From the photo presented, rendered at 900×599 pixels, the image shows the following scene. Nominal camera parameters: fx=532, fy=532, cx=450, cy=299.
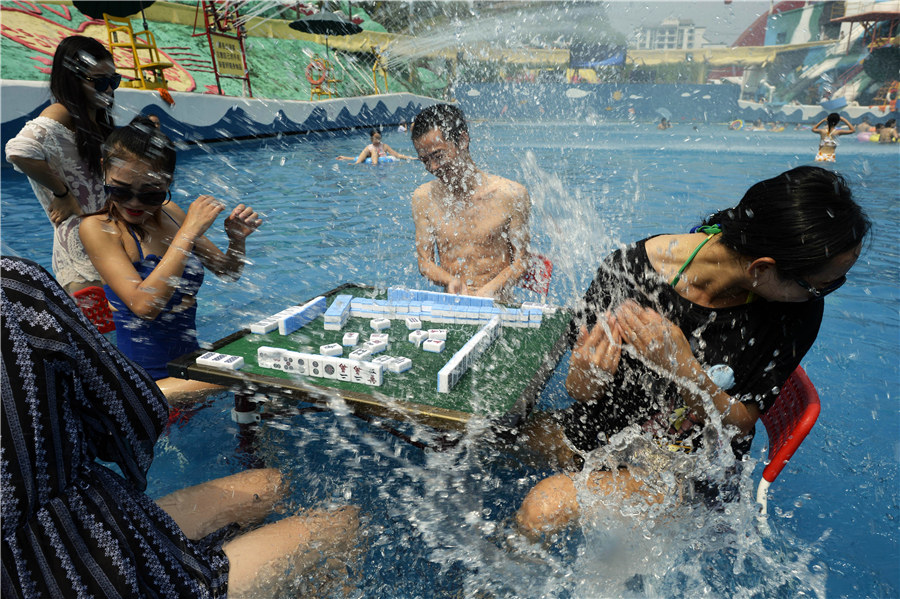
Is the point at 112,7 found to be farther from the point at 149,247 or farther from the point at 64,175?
the point at 149,247

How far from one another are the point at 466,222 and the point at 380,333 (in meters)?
1.72

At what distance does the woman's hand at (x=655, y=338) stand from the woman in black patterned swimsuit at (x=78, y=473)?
4.28 feet

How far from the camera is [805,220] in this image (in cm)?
157

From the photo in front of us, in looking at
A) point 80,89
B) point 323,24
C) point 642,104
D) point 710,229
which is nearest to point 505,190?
point 710,229

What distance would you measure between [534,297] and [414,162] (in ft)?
37.8

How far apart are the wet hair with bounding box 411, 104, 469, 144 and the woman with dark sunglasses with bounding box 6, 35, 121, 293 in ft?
5.91

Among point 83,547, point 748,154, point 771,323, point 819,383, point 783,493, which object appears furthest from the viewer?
point 748,154

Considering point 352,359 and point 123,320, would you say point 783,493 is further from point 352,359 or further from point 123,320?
point 123,320

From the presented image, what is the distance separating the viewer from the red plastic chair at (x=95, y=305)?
291 cm

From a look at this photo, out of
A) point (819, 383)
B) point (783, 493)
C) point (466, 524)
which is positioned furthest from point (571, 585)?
point (819, 383)

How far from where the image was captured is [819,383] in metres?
4.10

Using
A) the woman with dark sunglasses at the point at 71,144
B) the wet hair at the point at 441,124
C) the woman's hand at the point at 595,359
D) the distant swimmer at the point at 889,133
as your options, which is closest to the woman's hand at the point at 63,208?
the woman with dark sunglasses at the point at 71,144

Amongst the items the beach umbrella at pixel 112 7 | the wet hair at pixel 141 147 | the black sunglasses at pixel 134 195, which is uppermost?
the beach umbrella at pixel 112 7

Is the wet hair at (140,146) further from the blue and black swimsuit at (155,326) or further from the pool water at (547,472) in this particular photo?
the pool water at (547,472)
